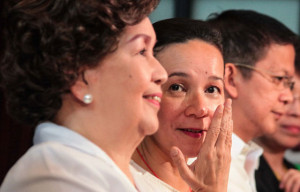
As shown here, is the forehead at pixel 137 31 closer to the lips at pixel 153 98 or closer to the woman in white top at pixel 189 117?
the lips at pixel 153 98

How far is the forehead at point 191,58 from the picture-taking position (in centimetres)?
140

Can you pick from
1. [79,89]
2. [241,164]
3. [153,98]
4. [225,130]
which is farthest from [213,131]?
[241,164]

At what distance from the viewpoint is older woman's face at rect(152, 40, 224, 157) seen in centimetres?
140

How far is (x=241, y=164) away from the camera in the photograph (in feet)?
6.75

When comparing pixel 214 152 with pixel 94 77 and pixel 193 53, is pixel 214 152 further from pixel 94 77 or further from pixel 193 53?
pixel 94 77

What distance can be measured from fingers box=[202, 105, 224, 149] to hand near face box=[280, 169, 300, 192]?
1175 millimetres

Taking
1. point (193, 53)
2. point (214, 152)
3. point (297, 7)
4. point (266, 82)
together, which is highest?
point (193, 53)

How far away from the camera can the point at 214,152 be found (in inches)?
54.0

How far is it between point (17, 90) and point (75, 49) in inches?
5.3

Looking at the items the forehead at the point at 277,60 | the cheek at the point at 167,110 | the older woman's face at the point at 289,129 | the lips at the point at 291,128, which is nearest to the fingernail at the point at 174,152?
the cheek at the point at 167,110

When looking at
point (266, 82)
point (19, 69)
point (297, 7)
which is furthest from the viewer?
point (297, 7)

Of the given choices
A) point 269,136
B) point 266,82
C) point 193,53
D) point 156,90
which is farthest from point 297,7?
point 156,90

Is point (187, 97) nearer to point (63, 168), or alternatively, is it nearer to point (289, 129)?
point (63, 168)

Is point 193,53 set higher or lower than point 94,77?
lower
